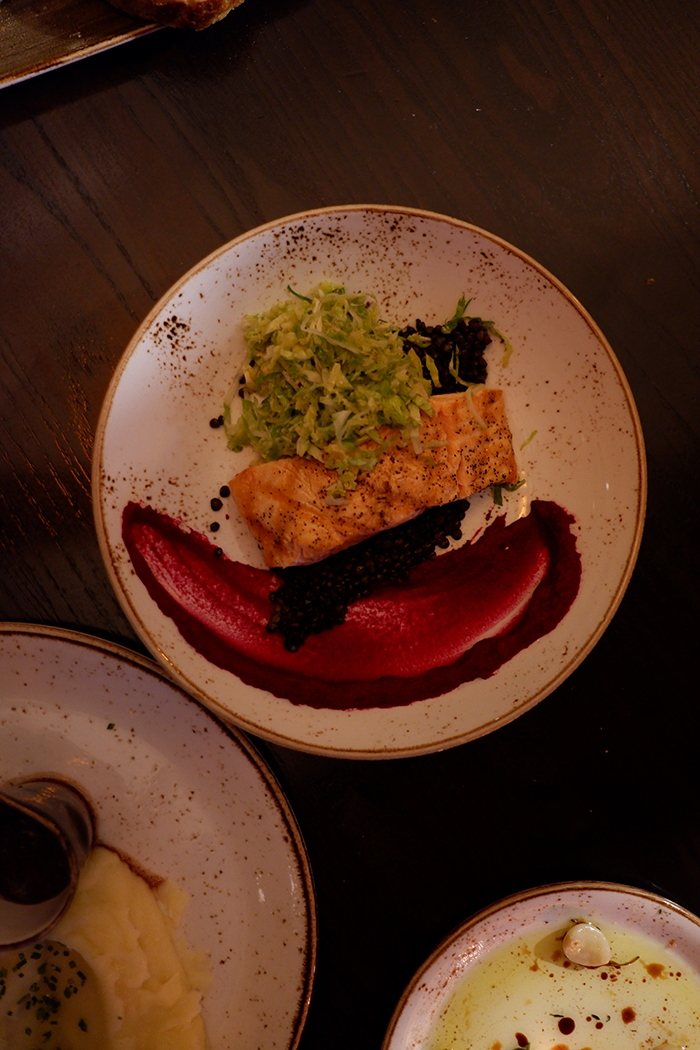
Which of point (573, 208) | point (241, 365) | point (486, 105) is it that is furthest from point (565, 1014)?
point (486, 105)

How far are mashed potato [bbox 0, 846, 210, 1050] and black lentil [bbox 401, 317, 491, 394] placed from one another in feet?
7.88

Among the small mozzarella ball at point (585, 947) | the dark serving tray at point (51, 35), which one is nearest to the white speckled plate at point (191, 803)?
the small mozzarella ball at point (585, 947)

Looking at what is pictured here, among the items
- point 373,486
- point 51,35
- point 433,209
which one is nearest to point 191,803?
point 373,486

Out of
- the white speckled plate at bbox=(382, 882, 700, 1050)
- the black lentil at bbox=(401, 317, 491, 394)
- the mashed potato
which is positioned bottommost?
the white speckled plate at bbox=(382, 882, 700, 1050)

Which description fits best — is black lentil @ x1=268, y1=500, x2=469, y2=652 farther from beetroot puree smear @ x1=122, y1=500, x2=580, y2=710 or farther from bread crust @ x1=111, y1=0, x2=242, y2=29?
bread crust @ x1=111, y1=0, x2=242, y2=29

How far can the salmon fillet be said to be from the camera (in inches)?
99.9

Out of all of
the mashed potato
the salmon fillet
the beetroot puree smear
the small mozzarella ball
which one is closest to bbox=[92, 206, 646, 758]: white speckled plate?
the beetroot puree smear

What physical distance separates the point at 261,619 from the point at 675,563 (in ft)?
6.06

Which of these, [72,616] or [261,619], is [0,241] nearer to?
[72,616]

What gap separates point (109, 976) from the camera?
2.45 metres

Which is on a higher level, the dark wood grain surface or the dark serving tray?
the dark serving tray

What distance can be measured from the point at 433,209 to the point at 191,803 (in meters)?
2.70

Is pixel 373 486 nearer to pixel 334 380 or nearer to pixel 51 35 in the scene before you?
pixel 334 380

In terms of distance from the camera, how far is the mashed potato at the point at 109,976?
8.09 feet
